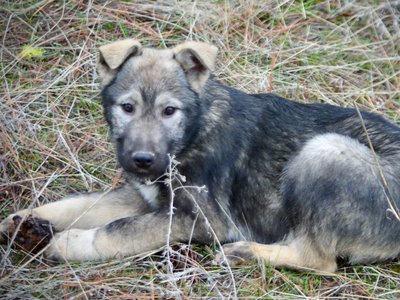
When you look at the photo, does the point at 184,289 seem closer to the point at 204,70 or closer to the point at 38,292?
the point at 38,292

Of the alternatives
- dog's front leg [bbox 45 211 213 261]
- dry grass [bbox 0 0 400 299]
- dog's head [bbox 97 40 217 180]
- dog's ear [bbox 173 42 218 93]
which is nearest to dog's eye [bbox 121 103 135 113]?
dog's head [bbox 97 40 217 180]

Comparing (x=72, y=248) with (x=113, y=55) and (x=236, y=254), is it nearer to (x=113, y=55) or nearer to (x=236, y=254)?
(x=236, y=254)

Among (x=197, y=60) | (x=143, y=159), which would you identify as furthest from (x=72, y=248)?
(x=197, y=60)

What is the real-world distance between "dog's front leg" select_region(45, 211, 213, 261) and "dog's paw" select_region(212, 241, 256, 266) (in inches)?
8.3

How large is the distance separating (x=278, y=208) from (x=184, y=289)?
1.01 m

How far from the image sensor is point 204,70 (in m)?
5.13

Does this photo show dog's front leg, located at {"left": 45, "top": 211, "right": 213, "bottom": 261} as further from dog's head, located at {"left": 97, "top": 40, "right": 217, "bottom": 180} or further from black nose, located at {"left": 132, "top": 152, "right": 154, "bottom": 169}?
black nose, located at {"left": 132, "top": 152, "right": 154, "bottom": 169}

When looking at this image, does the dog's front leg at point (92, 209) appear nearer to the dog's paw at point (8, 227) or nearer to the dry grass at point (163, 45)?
the dog's paw at point (8, 227)

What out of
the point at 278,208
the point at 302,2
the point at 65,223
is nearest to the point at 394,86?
the point at 302,2

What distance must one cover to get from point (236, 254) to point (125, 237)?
755 mm

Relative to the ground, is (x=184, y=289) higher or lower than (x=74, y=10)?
lower

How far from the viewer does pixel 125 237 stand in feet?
16.3

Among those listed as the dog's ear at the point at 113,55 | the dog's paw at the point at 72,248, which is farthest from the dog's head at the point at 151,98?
the dog's paw at the point at 72,248

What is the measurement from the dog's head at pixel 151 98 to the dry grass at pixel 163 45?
2.31ft
